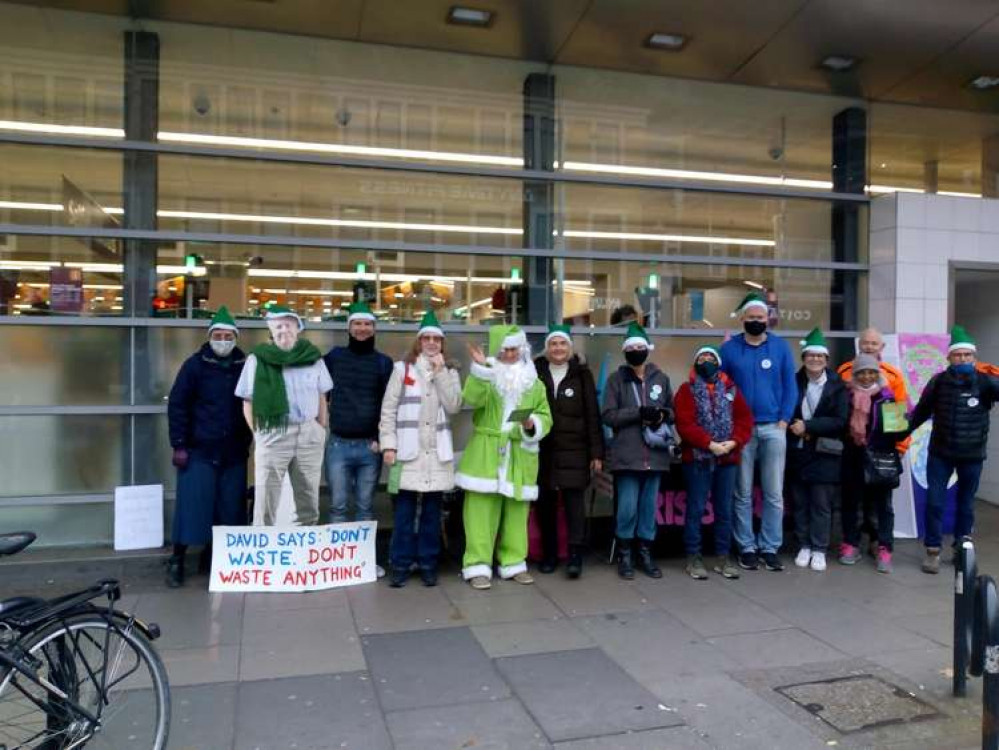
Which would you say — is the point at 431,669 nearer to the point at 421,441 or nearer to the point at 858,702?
the point at 421,441

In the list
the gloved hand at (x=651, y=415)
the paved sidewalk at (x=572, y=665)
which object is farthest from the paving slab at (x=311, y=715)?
the gloved hand at (x=651, y=415)

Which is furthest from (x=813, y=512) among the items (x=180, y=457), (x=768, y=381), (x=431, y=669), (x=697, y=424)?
(x=180, y=457)

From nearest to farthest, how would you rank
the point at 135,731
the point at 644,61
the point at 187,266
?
the point at 135,731
the point at 187,266
the point at 644,61

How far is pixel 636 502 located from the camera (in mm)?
6176

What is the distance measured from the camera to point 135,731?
371cm

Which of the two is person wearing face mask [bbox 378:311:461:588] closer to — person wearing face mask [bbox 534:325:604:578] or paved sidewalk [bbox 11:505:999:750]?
paved sidewalk [bbox 11:505:999:750]

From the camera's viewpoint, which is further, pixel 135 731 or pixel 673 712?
pixel 673 712

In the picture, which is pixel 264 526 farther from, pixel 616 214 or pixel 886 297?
Result: pixel 886 297

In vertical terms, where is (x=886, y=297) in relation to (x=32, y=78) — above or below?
below

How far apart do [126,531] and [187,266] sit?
7.55 ft

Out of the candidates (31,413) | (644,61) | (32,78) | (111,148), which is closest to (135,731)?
(31,413)

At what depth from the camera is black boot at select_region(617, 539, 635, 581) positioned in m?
6.20

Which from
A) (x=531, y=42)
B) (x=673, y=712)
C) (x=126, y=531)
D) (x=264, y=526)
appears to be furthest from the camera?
(x=531, y=42)

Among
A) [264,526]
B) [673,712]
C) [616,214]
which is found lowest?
[673,712]
